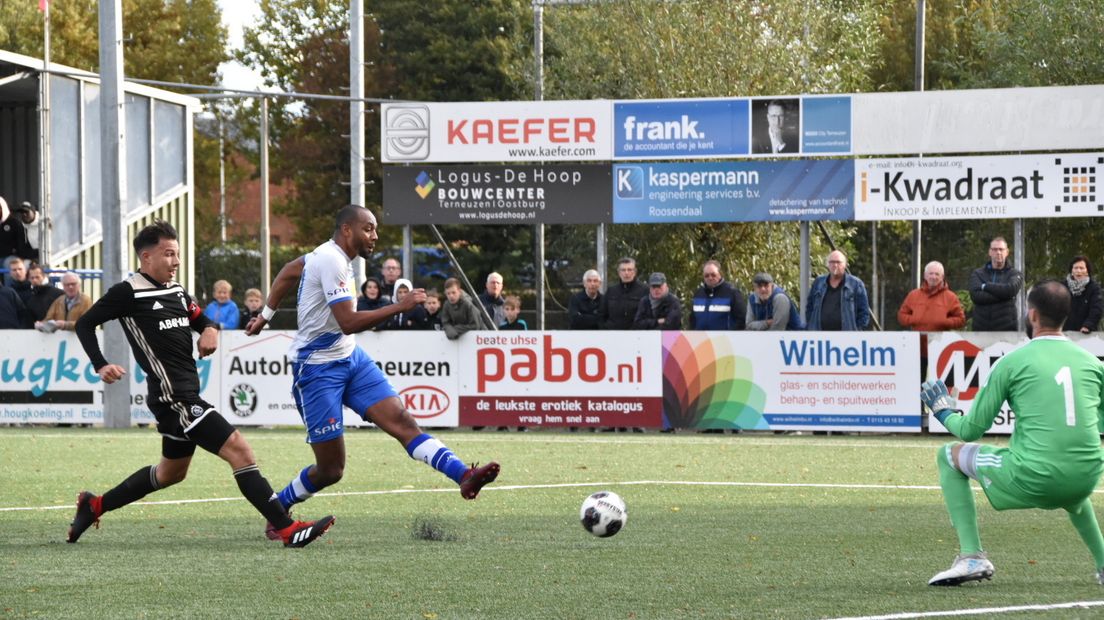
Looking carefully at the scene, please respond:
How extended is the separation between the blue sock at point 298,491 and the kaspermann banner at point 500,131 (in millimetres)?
13707

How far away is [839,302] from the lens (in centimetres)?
1967

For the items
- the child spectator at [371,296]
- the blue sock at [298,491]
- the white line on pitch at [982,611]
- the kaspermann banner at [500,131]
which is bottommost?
the white line on pitch at [982,611]

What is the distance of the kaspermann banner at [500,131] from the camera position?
23.4 meters

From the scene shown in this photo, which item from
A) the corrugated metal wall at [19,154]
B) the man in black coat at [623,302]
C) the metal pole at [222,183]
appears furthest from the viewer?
the metal pole at [222,183]

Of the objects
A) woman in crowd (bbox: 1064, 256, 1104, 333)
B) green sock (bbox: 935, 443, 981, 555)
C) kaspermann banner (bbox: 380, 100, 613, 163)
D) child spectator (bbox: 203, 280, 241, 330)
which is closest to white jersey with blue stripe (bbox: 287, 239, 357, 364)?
green sock (bbox: 935, 443, 981, 555)

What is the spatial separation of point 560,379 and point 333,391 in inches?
409

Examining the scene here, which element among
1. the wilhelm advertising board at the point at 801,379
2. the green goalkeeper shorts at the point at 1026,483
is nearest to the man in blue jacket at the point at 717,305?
the wilhelm advertising board at the point at 801,379

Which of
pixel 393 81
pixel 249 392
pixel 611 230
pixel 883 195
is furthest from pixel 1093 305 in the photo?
pixel 393 81

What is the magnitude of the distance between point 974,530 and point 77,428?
15302 mm

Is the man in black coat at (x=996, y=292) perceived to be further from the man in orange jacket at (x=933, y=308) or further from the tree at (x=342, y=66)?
the tree at (x=342, y=66)

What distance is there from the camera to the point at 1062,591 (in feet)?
25.1

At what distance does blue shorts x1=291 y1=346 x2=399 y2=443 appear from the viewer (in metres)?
9.63

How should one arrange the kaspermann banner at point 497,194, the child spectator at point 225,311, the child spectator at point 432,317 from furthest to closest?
the kaspermann banner at point 497,194 < the child spectator at point 225,311 < the child spectator at point 432,317

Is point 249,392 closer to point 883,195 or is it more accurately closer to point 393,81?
point 883,195
